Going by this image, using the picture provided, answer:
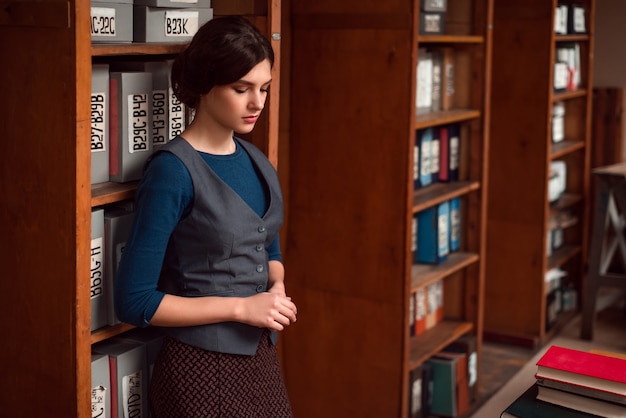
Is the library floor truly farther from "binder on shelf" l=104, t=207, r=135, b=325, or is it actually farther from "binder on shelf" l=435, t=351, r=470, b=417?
"binder on shelf" l=104, t=207, r=135, b=325

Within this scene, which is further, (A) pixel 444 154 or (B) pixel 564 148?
(B) pixel 564 148

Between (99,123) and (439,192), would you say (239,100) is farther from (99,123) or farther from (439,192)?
(439,192)

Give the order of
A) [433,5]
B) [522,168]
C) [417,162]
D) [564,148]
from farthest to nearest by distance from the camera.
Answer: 1. [564,148]
2. [522,168]
3. [417,162]
4. [433,5]

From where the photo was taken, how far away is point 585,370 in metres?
1.98

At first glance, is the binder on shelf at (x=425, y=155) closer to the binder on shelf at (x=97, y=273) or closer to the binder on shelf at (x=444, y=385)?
the binder on shelf at (x=444, y=385)

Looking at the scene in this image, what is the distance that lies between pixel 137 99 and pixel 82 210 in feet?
1.10

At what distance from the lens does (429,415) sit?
3574 mm

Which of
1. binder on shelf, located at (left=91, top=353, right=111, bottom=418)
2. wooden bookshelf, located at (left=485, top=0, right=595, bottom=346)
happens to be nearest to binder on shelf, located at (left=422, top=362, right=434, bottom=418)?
wooden bookshelf, located at (left=485, top=0, right=595, bottom=346)

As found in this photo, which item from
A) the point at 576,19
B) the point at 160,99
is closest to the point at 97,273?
the point at 160,99

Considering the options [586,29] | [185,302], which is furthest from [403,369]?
[586,29]

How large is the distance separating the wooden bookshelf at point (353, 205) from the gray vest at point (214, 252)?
1.12 meters

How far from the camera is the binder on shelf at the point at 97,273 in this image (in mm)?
1923
